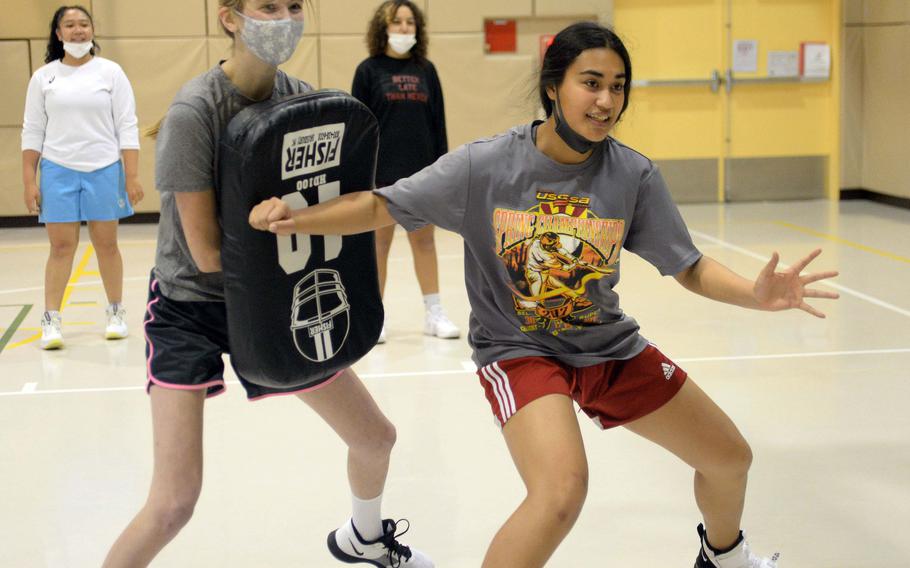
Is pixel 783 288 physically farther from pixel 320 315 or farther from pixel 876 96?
pixel 876 96

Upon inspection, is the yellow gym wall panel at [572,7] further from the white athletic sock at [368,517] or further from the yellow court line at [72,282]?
the white athletic sock at [368,517]

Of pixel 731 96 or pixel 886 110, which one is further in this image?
pixel 731 96

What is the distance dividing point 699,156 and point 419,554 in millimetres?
9541

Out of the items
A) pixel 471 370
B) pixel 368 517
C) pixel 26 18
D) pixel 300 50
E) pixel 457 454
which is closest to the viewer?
pixel 368 517

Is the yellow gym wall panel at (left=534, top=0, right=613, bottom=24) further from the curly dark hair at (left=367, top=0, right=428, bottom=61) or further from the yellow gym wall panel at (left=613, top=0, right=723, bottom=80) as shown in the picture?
the curly dark hair at (left=367, top=0, right=428, bottom=61)

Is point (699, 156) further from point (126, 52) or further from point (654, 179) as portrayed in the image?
point (654, 179)

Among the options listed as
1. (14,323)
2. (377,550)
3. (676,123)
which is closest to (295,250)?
(377,550)

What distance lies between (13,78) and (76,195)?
5599mm

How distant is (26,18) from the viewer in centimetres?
1095

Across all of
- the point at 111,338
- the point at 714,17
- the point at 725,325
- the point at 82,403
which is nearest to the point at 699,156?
the point at 714,17

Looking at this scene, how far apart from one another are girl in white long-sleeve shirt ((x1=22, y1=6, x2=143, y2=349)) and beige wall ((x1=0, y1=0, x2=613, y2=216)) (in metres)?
4.89

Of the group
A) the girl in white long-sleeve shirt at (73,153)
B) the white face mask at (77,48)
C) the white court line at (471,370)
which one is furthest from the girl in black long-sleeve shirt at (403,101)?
the white face mask at (77,48)

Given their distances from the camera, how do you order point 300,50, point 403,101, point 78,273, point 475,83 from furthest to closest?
point 475,83, point 300,50, point 78,273, point 403,101

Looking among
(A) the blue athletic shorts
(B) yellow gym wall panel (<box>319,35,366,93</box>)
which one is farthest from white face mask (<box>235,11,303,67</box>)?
(B) yellow gym wall panel (<box>319,35,366,93</box>)
